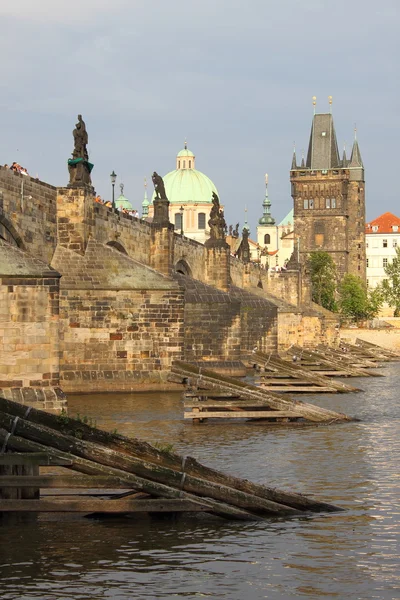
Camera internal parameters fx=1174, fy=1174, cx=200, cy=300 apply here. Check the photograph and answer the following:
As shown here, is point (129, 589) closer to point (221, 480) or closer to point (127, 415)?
point (221, 480)

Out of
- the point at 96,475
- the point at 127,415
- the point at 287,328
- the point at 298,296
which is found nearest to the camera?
the point at 96,475

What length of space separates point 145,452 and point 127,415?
13068 millimetres

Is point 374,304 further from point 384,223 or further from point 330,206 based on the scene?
point 384,223

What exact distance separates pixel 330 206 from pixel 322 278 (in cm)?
1355

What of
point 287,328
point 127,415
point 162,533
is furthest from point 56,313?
point 287,328

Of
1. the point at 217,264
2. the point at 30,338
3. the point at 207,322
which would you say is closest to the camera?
the point at 30,338

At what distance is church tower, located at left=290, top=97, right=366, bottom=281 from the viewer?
13375 cm

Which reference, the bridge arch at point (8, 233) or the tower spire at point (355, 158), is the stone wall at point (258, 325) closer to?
the bridge arch at point (8, 233)

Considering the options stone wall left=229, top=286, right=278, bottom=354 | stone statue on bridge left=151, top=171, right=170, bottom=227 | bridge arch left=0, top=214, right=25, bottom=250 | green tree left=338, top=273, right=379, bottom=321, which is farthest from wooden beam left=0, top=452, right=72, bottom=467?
green tree left=338, top=273, right=379, bottom=321

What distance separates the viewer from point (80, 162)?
33.1 m

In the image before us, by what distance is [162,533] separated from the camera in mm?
11641

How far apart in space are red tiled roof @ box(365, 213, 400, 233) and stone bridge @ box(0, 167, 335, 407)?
11740 centimetres

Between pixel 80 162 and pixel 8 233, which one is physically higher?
pixel 80 162


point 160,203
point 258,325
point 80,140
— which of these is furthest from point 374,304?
point 80,140
